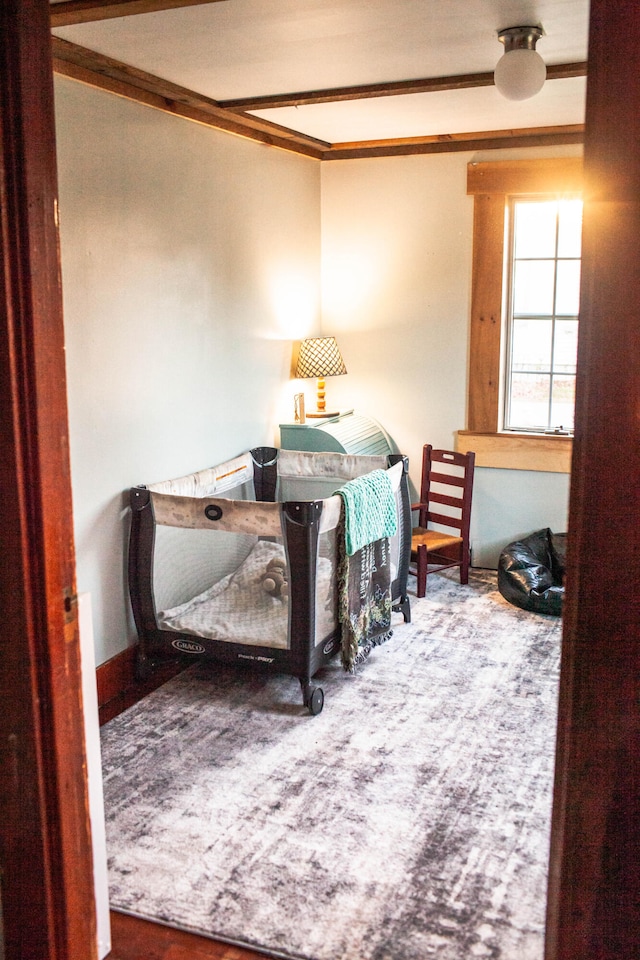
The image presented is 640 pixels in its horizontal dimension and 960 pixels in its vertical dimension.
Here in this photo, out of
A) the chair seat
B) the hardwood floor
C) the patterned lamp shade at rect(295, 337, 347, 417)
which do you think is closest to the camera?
the hardwood floor

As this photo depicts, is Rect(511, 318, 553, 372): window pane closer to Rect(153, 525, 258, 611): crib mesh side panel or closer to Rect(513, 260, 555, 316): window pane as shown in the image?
Rect(513, 260, 555, 316): window pane

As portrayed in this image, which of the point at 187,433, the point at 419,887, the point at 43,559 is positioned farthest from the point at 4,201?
the point at 187,433

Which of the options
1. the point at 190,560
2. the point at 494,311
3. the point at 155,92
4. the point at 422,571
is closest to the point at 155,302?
the point at 155,92

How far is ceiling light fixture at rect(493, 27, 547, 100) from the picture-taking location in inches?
113

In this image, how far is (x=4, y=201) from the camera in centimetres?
143

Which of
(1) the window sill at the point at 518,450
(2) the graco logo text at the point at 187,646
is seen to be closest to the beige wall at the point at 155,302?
(2) the graco logo text at the point at 187,646

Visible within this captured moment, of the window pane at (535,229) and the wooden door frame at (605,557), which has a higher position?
the window pane at (535,229)

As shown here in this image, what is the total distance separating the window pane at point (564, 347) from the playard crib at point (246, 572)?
1.35 metres

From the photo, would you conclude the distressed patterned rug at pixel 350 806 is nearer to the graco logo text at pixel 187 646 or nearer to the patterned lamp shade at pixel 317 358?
the graco logo text at pixel 187 646

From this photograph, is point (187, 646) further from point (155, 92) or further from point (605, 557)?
point (605, 557)

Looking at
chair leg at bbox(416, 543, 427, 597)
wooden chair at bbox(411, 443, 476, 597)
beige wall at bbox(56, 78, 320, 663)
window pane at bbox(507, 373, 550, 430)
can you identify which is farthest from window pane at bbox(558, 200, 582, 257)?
chair leg at bbox(416, 543, 427, 597)

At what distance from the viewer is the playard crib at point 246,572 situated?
3.30 metres

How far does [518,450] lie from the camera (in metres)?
4.98

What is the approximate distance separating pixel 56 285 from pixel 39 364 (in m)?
0.15
